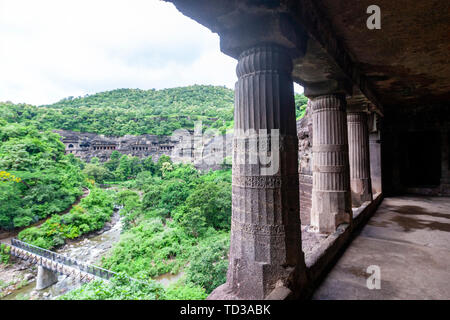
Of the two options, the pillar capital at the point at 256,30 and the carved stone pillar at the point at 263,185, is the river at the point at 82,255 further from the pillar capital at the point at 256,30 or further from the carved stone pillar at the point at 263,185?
the pillar capital at the point at 256,30

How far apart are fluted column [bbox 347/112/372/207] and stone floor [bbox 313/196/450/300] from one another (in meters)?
0.90

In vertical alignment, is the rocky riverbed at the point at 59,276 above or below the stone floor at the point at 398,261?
below

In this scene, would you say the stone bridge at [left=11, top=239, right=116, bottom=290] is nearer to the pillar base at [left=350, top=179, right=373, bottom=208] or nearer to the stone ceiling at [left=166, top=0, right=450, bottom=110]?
the pillar base at [left=350, top=179, right=373, bottom=208]

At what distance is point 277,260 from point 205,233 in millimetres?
21598

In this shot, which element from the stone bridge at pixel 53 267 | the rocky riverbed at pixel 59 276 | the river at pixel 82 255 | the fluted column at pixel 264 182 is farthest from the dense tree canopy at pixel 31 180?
the fluted column at pixel 264 182

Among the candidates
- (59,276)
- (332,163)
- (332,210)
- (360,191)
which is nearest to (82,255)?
(59,276)

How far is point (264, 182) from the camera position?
93.7 inches

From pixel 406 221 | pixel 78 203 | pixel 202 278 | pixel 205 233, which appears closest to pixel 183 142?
pixel 78 203

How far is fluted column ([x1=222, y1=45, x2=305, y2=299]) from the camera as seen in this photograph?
2.35m

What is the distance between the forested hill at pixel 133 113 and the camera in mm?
52562

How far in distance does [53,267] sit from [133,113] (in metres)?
60.7

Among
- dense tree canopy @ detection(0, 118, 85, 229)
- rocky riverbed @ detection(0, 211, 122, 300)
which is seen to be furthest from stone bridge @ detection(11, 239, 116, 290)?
dense tree canopy @ detection(0, 118, 85, 229)

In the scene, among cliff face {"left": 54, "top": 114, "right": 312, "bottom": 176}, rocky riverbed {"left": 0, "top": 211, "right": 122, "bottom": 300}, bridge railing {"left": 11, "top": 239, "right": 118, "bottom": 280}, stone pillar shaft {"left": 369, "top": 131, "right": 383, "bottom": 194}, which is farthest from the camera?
cliff face {"left": 54, "top": 114, "right": 312, "bottom": 176}

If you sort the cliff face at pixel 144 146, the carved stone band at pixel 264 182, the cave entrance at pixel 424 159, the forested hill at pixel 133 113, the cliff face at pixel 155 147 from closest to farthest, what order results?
the carved stone band at pixel 264 182 < the cave entrance at pixel 424 159 < the cliff face at pixel 155 147 < the cliff face at pixel 144 146 < the forested hill at pixel 133 113
